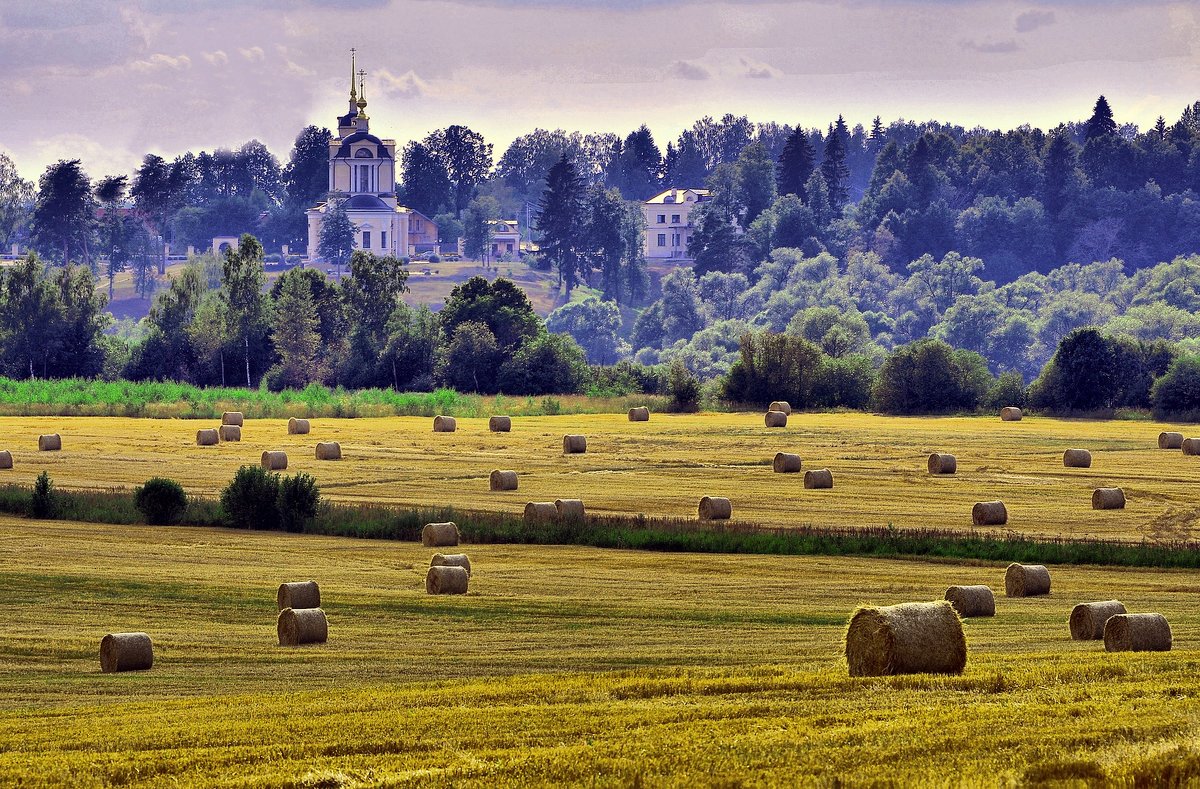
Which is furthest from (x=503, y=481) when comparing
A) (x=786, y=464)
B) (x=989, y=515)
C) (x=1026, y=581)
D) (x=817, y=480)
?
(x=1026, y=581)

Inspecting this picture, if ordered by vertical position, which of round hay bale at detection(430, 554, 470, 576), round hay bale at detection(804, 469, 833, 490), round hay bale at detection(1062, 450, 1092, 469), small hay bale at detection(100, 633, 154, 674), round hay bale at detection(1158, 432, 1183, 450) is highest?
round hay bale at detection(1158, 432, 1183, 450)

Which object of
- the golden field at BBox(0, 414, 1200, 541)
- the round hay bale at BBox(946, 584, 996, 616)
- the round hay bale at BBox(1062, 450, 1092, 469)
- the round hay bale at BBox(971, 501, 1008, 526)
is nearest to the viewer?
the round hay bale at BBox(946, 584, 996, 616)

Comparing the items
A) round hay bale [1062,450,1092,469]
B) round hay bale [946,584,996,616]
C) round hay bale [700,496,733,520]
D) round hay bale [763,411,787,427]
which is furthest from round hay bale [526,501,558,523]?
round hay bale [763,411,787,427]

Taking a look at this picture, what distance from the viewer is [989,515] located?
145 feet

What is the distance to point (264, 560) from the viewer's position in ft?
126

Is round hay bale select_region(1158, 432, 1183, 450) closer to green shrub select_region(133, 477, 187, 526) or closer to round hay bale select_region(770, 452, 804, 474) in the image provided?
round hay bale select_region(770, 452, 804, 474)

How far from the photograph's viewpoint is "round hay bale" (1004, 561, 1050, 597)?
1272 inches

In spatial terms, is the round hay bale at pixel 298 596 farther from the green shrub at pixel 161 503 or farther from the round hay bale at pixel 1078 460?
the round hay bale at pixel 1078 460

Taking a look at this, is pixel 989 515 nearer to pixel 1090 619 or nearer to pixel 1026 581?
pixel 1026 581

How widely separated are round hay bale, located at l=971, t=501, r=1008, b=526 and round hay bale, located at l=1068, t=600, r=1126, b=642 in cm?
1779

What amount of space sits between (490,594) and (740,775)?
60.9 feet

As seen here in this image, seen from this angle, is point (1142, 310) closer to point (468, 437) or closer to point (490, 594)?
point (468, 437)

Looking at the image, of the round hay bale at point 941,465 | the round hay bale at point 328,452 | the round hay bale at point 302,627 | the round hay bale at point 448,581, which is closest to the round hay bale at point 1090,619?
the round hay bale at point 302,627

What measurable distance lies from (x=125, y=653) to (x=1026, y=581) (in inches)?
615
